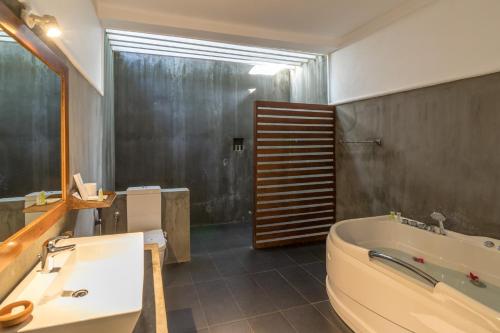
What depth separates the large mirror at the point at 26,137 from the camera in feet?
3.88

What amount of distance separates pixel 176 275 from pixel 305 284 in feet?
4.49

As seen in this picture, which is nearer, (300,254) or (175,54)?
(300,254)

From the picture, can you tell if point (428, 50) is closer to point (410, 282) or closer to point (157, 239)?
point (410, 282)

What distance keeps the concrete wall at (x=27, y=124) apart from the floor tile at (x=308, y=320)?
1.99 metres

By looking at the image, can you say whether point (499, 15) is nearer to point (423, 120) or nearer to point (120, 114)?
point (423, 120)

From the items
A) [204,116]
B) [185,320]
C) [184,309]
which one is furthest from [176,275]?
[204,116]

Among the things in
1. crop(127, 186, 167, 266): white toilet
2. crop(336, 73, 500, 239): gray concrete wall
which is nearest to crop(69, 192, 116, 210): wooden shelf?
crop(127, 186, 167, 266): white toilet

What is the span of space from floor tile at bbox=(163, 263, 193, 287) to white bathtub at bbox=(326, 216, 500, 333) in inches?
57.5

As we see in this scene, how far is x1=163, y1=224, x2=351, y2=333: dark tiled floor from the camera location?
218 cm

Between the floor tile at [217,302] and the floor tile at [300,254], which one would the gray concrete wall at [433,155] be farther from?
the floor tile at [217,302]

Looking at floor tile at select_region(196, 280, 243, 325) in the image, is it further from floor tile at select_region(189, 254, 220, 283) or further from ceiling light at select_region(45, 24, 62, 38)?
Result: ceiling light at select_region(45, 24, 62, 38)

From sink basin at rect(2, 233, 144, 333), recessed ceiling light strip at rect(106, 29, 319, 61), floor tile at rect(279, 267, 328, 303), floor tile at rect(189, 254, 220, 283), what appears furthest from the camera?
recessed ceiling light strip at rect(106, 29, 319, 61)

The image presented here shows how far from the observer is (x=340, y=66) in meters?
3.87

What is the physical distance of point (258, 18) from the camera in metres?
3.17
